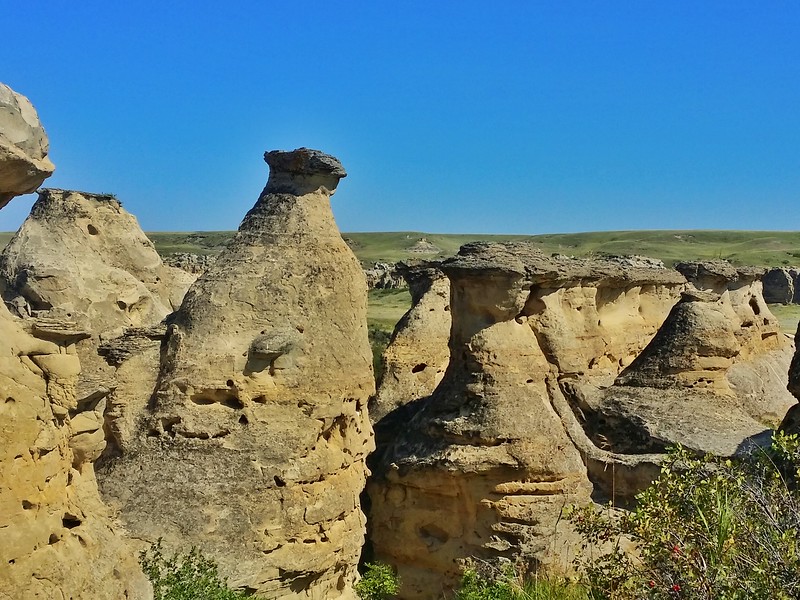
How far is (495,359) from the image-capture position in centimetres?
1045

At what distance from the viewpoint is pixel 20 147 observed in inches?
165

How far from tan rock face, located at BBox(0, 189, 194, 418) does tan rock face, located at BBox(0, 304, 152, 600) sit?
558 centimetres

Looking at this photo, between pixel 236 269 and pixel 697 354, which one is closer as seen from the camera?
pixel 236 269

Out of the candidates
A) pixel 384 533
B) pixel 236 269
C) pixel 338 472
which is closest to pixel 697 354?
pixel 384 533

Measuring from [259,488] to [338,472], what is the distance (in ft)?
3.07

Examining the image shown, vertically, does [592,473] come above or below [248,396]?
below

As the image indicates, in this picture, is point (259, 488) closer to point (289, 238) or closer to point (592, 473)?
point (289, 238)

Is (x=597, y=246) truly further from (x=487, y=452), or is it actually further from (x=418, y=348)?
(x=487, y=452)

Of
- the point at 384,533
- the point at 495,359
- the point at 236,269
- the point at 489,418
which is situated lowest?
the point at 384,533

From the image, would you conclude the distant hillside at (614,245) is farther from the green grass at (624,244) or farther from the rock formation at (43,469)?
the rock formation at (43,469)

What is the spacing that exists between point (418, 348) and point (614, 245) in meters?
78.2

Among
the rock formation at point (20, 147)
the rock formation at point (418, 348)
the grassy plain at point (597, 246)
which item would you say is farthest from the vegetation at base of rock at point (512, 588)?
the grassy plain at point (597, 246)

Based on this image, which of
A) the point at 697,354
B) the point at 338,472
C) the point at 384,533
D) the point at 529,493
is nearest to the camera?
the point at 338,472

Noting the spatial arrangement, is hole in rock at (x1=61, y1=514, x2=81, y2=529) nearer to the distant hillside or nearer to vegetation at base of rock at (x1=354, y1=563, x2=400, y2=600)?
vegetation at base of rock at (x1=354, y1=563, x2=400, y2=600)
